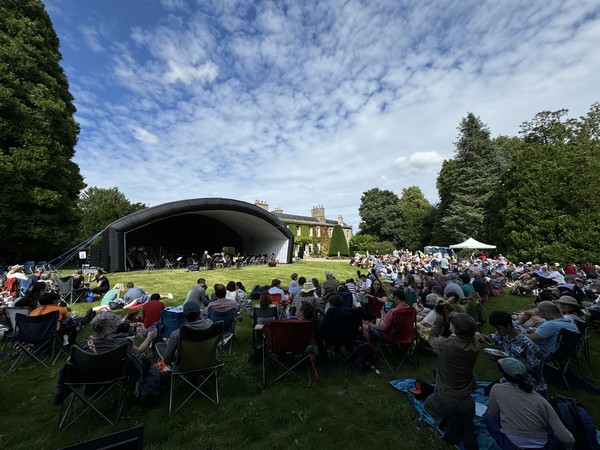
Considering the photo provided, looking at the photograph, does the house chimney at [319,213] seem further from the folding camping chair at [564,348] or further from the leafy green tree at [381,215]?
the folding camping chair at [564,348]

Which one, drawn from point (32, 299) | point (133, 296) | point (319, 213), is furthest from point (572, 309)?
point (319, 213)

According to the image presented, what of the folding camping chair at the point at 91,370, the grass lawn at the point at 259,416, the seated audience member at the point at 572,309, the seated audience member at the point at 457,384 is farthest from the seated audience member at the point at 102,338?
the seated audience member at the point at 572,309

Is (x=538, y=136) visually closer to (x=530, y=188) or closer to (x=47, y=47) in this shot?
(x=530, y=188)

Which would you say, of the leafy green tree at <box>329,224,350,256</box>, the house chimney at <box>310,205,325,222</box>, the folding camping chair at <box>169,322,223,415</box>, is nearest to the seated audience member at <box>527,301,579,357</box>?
the folding camping chair at <box>169,322,223,415</box>

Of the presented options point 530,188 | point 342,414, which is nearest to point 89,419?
point 342,414

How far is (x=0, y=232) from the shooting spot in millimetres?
14430

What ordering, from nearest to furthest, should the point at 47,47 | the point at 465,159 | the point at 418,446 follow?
the point at 418,446, the point at 47,47, the point at 465,159

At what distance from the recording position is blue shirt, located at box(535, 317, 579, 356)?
12.4 ft

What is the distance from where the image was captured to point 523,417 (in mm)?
2209

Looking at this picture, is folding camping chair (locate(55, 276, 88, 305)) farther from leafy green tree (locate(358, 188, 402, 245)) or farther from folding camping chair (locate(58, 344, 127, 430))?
leafy green tree (locate(358, 188, 402, 245))

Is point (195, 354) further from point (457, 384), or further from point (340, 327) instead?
point (457, 384)

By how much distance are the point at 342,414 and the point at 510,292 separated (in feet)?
38.2

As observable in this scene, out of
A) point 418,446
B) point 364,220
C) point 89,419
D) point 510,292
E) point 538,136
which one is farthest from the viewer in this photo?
point 364,220

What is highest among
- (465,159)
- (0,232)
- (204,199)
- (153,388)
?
(465,159)
